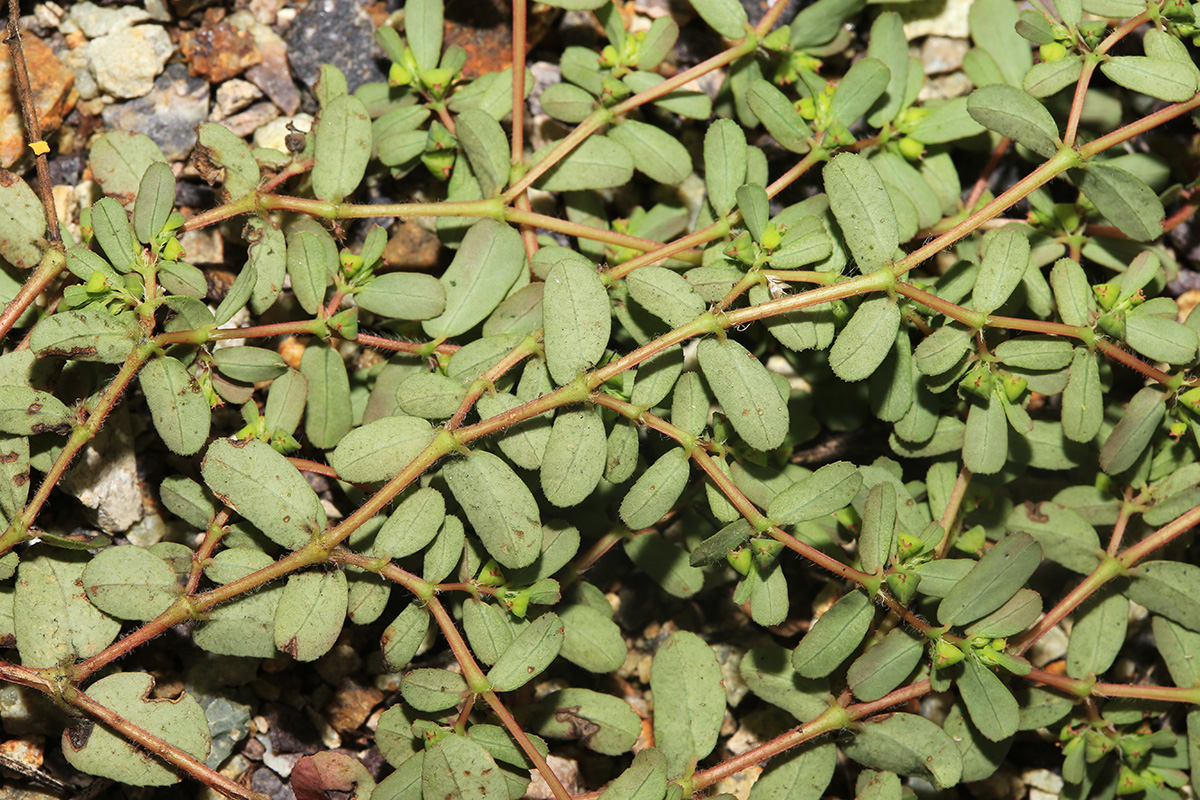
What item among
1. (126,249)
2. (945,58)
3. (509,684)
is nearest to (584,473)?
(509,684)

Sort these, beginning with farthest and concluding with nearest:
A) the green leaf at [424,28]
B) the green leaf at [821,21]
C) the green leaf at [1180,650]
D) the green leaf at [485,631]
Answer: the green leaf at [821,21]
the green leaf at [424,28]
the green leaf at [1180,650]
the green leaf at [485,631]

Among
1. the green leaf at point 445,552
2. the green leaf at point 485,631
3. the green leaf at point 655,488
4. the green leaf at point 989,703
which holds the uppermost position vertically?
the green leaf at point 655,488

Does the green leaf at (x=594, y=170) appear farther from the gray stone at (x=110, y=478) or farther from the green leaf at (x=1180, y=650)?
the green leaf at (x=1180, y=650)

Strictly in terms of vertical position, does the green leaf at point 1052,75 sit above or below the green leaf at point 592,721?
above

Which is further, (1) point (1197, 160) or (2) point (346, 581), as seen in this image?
(1) point (1197, 160)

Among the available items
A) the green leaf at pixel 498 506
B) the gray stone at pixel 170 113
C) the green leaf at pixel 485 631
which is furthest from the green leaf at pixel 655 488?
the gray stone at pixel 170 113

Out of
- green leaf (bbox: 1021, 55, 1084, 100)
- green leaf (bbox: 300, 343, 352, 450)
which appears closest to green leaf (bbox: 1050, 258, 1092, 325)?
green leaf (bbox: 1021, 55, 1084, 100)

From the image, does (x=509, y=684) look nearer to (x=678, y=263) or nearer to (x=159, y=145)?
(x=678, y=263)

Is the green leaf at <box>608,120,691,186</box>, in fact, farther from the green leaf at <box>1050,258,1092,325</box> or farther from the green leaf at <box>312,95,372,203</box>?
the green leaf at <box>1050,258,1092,325</box>
